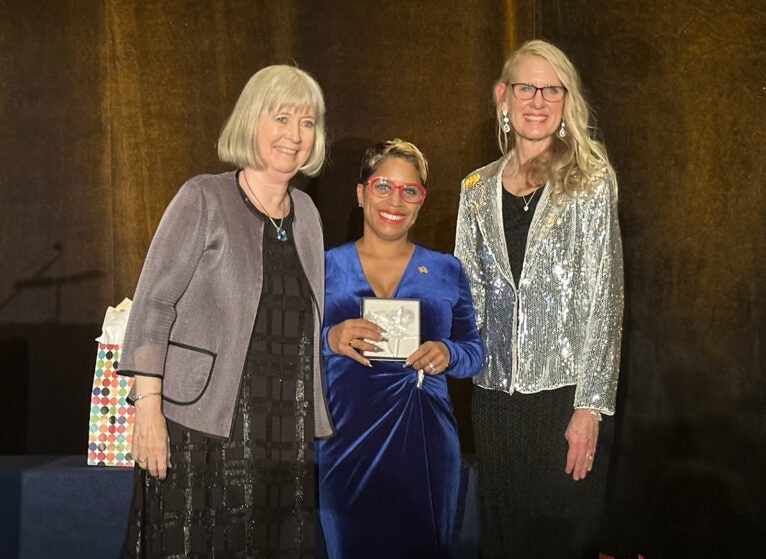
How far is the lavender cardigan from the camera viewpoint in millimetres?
2297

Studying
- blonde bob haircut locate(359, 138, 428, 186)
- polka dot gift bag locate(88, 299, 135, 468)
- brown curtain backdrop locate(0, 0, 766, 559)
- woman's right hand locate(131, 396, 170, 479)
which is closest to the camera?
woman's right hand locate(131, 396, 170, 479)

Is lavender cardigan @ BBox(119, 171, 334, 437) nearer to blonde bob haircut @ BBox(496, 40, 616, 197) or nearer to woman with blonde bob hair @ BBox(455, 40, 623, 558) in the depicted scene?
woman with blonde bob hair @ BBox(455, 40, 623, 558)

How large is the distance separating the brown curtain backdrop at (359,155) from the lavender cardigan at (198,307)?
1.70 metres

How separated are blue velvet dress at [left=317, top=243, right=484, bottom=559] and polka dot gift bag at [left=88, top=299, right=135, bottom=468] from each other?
0.98 m

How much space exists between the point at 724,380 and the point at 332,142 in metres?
1.89

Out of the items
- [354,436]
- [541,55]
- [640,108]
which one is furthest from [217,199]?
[640,108]

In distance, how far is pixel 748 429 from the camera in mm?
3613

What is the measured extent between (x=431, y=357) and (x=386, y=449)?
0.29 metres

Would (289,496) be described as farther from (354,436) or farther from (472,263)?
(472,263)

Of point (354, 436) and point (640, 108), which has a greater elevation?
point (640, 108)

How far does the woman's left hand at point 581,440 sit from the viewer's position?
A: 2.56 meters

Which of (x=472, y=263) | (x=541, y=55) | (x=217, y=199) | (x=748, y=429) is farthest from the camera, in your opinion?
(x=748, y=429)

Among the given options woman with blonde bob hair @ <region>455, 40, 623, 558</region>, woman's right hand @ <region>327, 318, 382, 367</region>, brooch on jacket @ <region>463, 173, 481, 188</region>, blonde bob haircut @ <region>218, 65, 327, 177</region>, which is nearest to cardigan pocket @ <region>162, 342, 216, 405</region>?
woman's right hand @ <region>327, 318, 382, 367</region>

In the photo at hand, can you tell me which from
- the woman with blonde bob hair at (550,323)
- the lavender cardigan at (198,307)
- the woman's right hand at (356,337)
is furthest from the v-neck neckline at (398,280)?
the lavender cardigan at (198,307)
